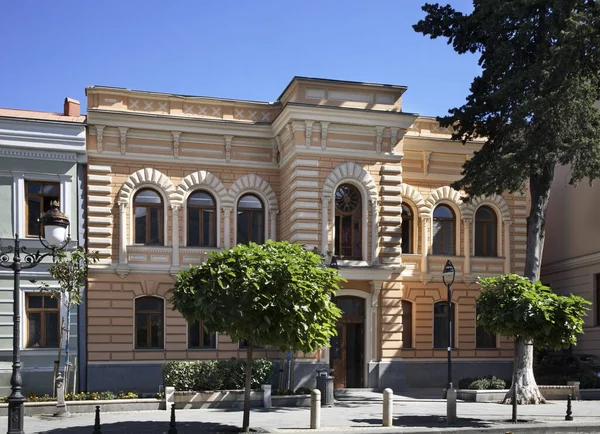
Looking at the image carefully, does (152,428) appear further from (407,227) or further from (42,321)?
(407,227)

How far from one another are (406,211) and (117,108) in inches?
453

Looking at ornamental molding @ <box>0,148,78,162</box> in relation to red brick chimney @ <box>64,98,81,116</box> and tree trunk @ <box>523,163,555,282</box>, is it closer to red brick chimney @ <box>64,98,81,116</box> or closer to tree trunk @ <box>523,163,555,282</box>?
red brick chimney @ <box>64,98,81,116</box>

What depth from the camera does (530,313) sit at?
66.8ft

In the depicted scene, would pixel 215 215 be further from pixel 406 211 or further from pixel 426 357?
pixel 426 357

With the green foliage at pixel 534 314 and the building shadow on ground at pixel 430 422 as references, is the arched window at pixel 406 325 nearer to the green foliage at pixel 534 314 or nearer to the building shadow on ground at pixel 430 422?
the building shadow on ground at pixel 430 422

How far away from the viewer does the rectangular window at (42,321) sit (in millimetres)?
27469

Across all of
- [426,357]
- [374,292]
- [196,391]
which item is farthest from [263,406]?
[426,357]

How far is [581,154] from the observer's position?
25.0m

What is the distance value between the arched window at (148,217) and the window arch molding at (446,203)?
10093 mm

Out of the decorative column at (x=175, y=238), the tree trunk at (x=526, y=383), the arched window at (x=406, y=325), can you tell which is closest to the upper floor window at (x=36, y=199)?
the decorative column at (x=175, y=238)

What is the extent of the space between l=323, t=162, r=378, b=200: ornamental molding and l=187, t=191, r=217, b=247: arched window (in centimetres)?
435

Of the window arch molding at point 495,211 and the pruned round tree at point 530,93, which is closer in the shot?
the pruned round tree at point 530,93

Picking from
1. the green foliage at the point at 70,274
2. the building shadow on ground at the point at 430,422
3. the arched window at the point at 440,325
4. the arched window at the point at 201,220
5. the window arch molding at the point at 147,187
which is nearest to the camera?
the building shadow on ground at the point at 430,422

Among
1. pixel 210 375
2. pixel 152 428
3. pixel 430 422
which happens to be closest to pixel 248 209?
pixel 210 375
